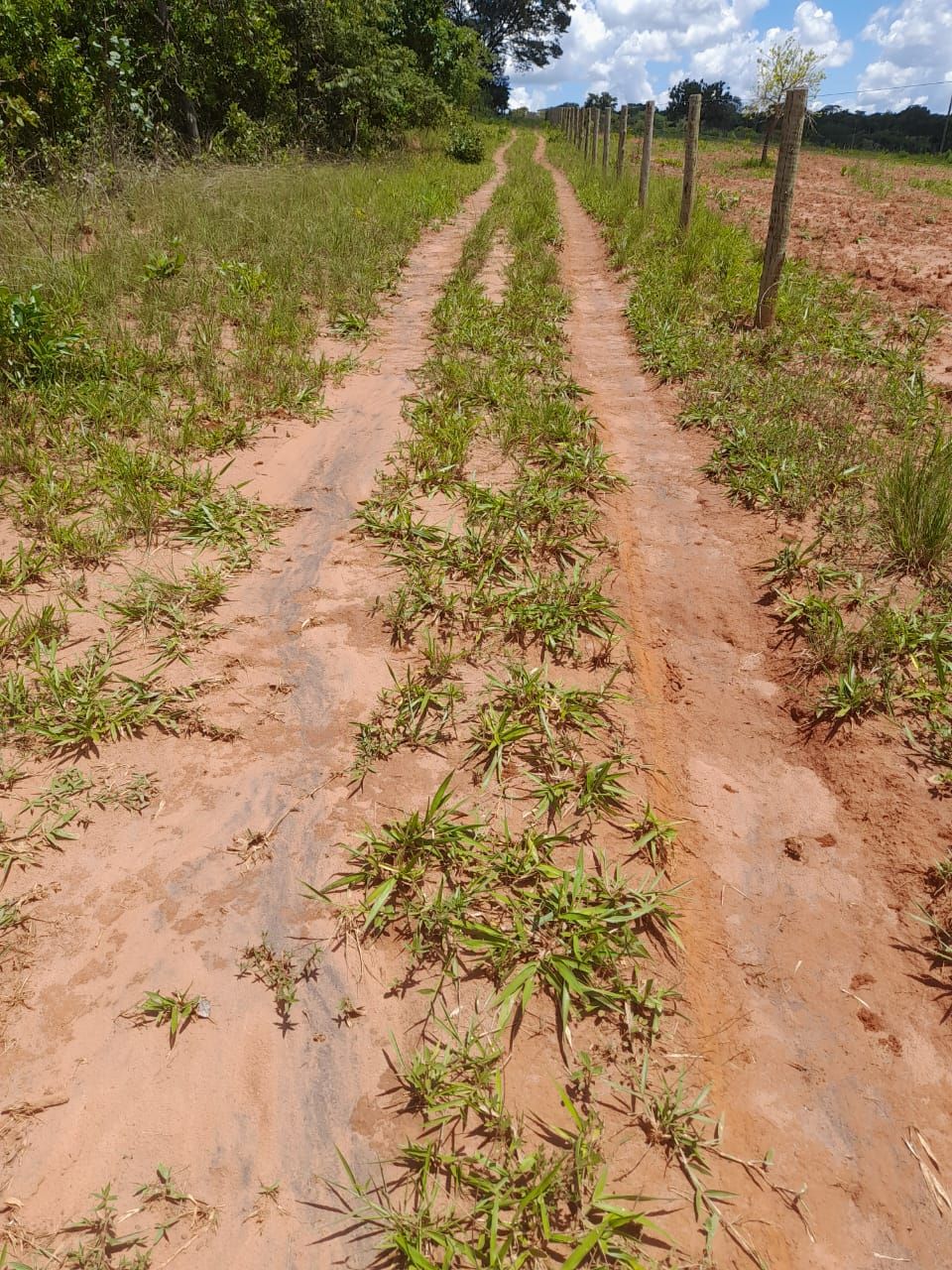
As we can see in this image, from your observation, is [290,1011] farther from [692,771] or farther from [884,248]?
[884,248]

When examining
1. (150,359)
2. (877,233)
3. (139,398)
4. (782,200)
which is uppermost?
(782,200)

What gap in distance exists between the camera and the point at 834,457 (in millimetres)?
4219

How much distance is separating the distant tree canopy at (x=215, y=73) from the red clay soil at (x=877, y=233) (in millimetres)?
7154

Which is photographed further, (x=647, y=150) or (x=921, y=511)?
(x=647, y=150)

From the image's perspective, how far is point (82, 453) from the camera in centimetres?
418

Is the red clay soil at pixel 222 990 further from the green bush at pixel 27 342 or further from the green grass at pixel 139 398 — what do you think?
the green bush at pixel 27 342

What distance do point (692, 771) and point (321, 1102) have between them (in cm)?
150

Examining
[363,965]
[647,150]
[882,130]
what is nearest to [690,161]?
[647,150]

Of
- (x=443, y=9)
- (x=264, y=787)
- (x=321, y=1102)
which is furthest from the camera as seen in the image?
(x=443, y=9)

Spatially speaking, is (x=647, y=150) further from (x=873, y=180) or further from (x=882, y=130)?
(x=882, y=130)

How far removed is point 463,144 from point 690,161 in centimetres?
1193

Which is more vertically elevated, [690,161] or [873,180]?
[873,180]

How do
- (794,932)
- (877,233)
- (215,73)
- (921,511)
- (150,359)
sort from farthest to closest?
(215,73) → (877,233) → (150,359) → (921,511) → (794,932)

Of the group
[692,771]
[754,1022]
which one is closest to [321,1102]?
[754,1022]
